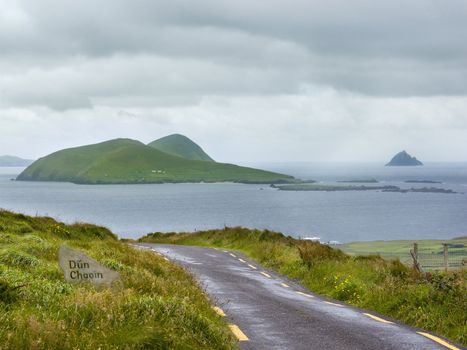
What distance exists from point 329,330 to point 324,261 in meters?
10.8

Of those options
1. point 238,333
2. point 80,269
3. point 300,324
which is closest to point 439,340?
point 300,324

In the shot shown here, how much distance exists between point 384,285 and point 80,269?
8675 mm

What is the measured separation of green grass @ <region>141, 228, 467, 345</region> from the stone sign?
678 centimetres

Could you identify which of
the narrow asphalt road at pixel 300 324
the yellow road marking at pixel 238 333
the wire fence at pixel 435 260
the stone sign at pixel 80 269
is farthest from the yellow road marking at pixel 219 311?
the wire fence at pixel 435 260

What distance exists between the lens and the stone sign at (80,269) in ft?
32.8

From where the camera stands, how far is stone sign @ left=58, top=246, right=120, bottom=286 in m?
10.0

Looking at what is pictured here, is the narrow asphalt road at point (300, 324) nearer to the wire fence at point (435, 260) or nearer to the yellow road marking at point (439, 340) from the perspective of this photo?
the yellow road marking at point (439, 340)

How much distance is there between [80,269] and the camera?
10125 millimetres

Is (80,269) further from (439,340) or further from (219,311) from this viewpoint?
(439,340)

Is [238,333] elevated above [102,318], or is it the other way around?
[102,318]

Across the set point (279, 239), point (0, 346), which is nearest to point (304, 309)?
A: point (0, 346)

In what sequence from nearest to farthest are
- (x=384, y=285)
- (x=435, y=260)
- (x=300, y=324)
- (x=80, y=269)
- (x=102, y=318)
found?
1. (x=102, y=318)
2. (x=80, y=269)
3. (x=300, y=324)
4. (x=384, y=285)
5. (x=435, y=260)

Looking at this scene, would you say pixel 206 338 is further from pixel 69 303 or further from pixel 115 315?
pixel 69 303

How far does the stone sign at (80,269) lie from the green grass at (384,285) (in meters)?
6.78
